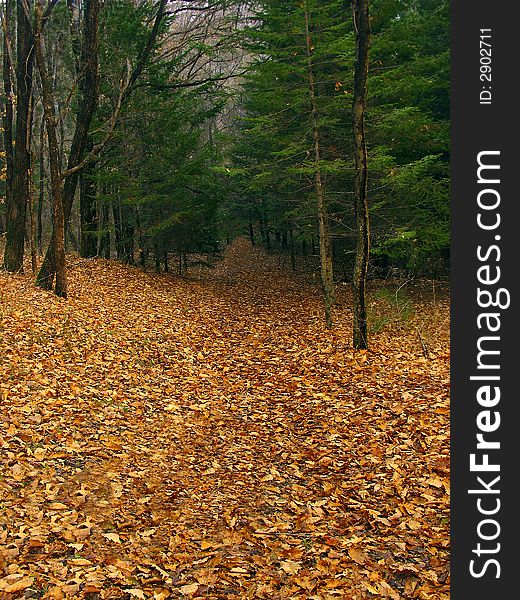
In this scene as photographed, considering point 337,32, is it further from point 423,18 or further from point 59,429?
point 59,429

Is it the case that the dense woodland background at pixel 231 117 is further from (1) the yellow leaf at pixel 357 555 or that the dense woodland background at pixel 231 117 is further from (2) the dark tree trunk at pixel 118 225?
(1) the yellow leaf at pixel 357 555

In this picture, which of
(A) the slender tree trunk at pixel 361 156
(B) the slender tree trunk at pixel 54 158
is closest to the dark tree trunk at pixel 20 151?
(B) the slender tree trunk at pixel 54 158

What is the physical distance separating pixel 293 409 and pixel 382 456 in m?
2.63

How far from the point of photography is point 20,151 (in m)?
Result: 15.9

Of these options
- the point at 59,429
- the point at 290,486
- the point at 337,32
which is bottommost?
the point at 290,486

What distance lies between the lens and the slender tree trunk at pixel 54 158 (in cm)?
1245

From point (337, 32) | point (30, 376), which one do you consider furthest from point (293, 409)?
point (337, 32)

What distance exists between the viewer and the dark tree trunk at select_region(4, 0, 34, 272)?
1524 centimetres

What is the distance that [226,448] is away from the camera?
7.99 m

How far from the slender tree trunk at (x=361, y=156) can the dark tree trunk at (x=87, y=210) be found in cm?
1160

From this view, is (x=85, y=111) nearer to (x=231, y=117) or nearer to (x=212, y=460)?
(x=231, y=117)

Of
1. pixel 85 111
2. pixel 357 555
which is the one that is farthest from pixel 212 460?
pixel 85 111

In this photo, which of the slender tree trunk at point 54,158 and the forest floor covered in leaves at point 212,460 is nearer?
the forest floor covered in leaves at point 212,460

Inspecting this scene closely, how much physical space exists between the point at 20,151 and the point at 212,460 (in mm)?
12389
